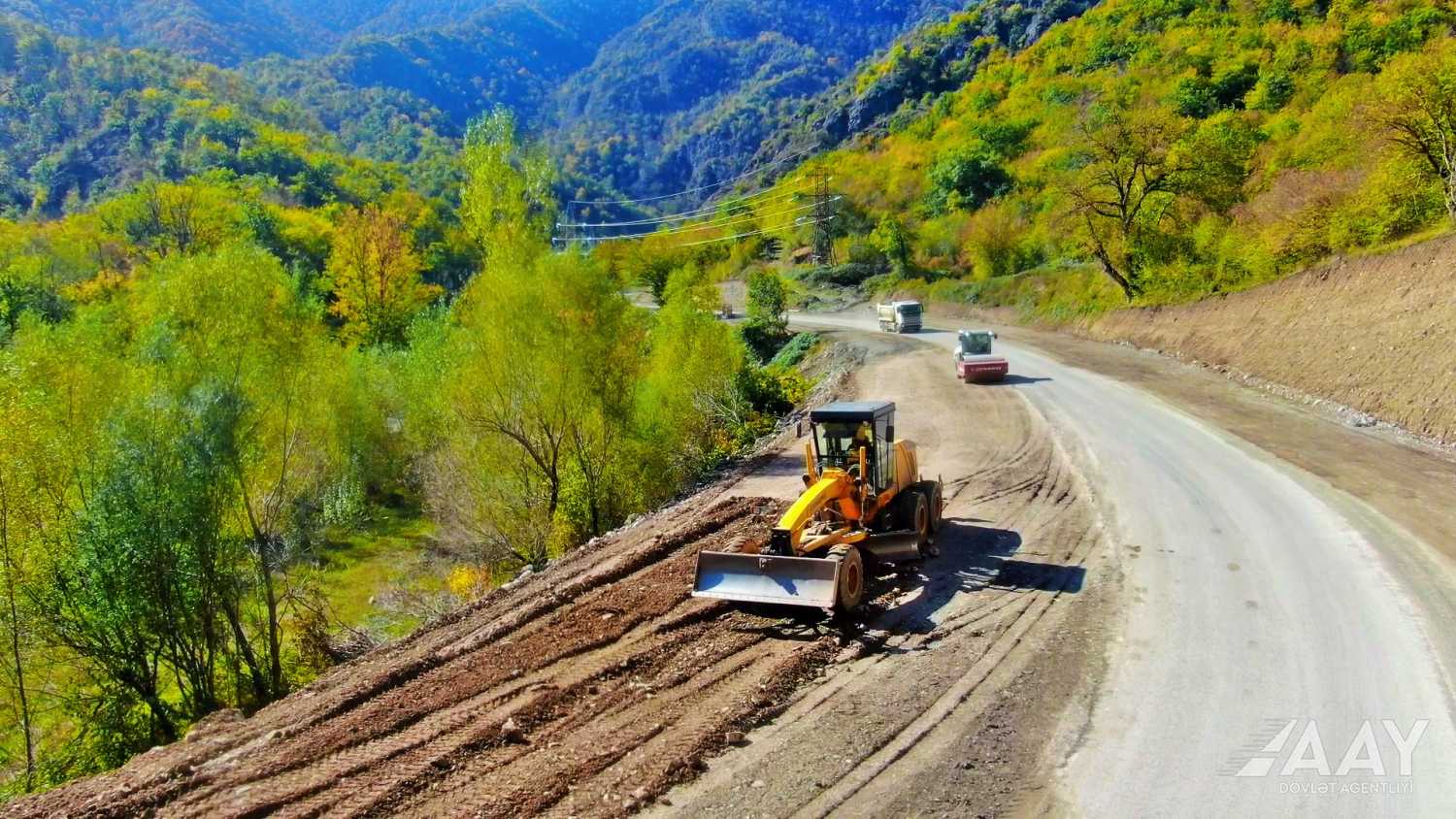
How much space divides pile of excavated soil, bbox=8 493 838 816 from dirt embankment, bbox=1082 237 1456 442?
17.0 meters

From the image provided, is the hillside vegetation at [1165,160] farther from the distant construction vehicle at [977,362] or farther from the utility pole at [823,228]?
the distant construction vehicle at [977,362]

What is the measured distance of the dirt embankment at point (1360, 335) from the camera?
18500 millimetres

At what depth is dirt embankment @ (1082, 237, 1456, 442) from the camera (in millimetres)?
18500

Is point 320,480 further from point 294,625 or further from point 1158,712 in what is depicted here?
point 1158,712

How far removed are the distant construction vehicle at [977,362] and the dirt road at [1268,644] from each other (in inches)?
445

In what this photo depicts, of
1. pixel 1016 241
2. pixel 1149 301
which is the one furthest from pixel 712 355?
pixel 1016 241

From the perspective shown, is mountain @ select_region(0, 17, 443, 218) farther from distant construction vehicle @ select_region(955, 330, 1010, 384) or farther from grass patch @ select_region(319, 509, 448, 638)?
distant construction vehicle @ select_region(955, 330, 1010, 384)

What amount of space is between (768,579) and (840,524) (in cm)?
159

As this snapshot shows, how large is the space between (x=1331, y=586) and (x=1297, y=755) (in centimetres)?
469

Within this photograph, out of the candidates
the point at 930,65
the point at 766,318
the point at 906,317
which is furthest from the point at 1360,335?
the point at 930,65

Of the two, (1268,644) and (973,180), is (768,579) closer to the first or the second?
(1268,644)

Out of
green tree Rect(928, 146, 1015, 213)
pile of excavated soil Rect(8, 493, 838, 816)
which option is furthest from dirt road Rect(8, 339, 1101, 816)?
green tree Rect(928, 146, 1015, 213)

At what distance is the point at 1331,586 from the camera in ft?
35.4

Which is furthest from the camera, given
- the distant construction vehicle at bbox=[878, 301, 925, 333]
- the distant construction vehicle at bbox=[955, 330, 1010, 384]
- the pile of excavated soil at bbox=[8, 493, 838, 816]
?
the distant construction vehicle at bbox=[878, 301, 925, 333]
